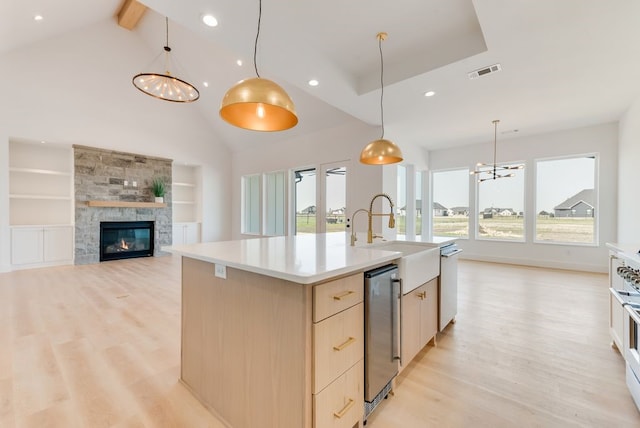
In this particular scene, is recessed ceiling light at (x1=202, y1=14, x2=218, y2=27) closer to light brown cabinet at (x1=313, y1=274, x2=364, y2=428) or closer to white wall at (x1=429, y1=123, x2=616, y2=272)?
light brown cabinet at (x1=313, y1=274, x2=364, y2=428)

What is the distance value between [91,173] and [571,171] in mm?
10824

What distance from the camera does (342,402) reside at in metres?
1.36

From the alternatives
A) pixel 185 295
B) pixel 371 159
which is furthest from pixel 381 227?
pixel 185 295

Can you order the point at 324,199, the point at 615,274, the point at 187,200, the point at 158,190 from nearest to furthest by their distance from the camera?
the point at 615,274
the point at 324,199
the point at 158,190
the point at 187,200

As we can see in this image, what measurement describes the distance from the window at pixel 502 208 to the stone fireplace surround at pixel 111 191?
8.44 metres

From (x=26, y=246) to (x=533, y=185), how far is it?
1100 centimetres

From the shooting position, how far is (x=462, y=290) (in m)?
4.22

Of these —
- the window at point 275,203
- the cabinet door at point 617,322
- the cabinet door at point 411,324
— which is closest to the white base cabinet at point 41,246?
the window at point 275,203

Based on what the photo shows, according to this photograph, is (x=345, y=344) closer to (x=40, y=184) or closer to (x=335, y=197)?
(x=335, y=197)

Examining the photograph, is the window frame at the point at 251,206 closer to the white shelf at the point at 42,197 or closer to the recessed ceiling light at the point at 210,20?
the white shelf at the point at 42,197

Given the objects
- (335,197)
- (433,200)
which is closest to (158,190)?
(335,197)

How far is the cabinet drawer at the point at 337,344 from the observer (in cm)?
122

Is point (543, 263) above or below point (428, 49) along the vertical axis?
below

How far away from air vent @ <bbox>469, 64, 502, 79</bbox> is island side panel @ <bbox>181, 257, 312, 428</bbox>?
369 centimetres
